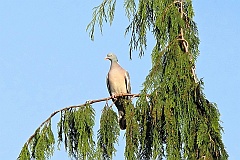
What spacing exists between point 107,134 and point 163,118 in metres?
0.57

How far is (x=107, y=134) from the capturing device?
4805 millimetres

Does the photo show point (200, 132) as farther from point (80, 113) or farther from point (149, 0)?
point (149, 0)

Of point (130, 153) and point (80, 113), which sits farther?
point (80, 113)

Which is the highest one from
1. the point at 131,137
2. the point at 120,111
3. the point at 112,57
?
the point at 112,57

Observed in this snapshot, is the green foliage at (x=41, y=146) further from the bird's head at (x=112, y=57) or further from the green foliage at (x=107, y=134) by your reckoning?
the bird's head at (x=112, y=57)

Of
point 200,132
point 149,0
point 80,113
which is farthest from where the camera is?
point 149,0

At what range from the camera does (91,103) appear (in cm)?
489

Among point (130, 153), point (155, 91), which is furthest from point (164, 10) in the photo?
point (130, 153)

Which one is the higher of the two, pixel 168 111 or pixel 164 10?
pixel 164 10

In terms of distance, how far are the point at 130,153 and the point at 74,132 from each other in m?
0.62

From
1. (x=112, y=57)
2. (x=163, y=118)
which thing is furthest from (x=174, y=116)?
(x=112, y=57)

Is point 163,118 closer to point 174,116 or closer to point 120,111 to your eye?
point 174,116

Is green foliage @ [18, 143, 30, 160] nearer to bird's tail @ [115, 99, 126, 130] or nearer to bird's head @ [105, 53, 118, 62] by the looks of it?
bird's tail @ [115, 99, 126, 130]

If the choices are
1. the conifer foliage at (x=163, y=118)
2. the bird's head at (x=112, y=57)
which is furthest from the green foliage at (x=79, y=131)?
the bird's head at (x=112, y=57)
